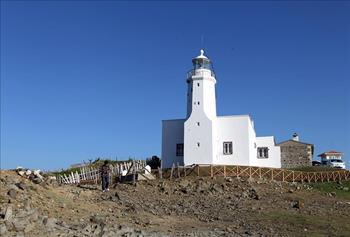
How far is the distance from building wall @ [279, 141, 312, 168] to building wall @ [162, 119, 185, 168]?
11822mm

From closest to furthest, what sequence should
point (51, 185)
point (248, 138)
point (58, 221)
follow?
point (58, 221)
point (51, 185)
point (248, 138)

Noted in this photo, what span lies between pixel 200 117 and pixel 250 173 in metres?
6.29

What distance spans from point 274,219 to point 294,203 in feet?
16.4

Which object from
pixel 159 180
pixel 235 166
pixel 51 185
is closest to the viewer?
pixel 51 185

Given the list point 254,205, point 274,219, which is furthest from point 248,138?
point 274,219

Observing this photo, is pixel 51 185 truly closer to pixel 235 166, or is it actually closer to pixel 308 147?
pixel 235 166

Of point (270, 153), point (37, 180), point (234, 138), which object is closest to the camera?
point (37, 180)

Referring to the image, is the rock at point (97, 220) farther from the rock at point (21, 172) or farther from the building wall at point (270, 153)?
the building wall at point (270, 153)

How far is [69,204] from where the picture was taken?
2256cm

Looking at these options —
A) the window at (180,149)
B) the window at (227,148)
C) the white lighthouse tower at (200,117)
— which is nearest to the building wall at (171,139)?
the window at (180,149)

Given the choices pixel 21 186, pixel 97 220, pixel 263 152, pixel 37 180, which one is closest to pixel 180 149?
pixel 263 152

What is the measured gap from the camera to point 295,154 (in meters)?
47.5

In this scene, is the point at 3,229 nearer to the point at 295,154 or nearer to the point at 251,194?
the point at 251,194

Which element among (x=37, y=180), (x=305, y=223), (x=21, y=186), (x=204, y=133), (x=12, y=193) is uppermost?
(x=204, y=133)
